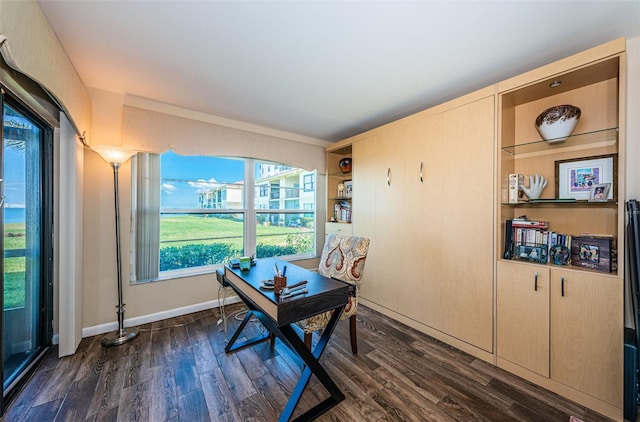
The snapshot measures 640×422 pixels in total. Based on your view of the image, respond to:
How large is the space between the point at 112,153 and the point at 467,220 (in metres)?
3.25

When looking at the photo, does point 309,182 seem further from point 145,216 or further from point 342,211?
point 145,216

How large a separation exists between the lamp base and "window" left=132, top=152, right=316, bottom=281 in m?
0.51

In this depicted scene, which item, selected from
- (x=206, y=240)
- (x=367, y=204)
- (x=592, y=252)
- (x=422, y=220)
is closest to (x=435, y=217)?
(x=422, y=220)

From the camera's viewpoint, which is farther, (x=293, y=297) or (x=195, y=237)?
(x=195, y=237)

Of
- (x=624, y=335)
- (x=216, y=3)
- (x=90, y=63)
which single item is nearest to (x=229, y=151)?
(x=90, y=63)

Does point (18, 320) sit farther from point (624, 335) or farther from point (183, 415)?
point (624, 335)

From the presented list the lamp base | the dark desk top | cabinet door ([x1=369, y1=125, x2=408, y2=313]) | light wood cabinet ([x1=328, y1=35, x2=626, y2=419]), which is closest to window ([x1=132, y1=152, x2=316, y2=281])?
the lamp base

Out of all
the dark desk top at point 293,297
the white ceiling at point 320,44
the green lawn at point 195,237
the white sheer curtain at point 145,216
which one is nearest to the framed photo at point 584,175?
the white ceiling at point 320,44

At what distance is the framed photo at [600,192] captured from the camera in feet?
5.35

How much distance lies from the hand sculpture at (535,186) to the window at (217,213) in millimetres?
2782

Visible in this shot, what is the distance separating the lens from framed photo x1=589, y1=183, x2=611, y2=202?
64.2 inches

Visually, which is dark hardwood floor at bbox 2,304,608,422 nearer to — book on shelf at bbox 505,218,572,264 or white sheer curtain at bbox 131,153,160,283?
white sheer curtain at bbox 131,153,160,283

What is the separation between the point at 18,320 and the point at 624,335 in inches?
164

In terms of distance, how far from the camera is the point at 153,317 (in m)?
2.61
